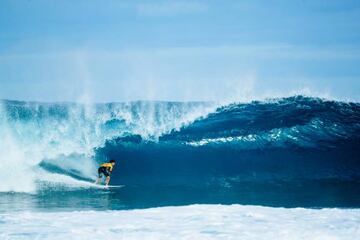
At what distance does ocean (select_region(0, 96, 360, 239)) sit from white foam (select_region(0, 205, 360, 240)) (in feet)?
0.06

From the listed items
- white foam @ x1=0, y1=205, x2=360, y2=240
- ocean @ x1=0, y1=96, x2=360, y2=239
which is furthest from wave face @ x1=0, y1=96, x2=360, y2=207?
white foam @ x1=0, y1=205, x2=360, y2=240

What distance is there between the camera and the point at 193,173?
44.0 ft

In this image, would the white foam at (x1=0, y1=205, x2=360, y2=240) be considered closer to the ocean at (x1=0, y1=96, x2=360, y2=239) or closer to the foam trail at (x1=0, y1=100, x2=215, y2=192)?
the ocean at (x1=0, y1=96, x2=360, y2=239)

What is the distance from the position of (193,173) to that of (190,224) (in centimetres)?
627

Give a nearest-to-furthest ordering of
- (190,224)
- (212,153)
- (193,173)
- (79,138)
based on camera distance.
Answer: (190,224)
(193,173)
(212,153)
(79,138)

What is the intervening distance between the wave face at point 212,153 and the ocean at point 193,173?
0.12 feet

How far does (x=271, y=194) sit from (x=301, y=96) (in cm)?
785

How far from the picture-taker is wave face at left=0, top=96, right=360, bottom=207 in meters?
10.9

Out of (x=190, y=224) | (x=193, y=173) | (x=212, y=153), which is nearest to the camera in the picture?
(x=190, y=224)

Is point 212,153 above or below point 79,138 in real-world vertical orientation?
below

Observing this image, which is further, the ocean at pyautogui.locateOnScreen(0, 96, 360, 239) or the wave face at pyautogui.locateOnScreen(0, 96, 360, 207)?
the wave face at pyautogui.locateOnScreen(0, 96, 360, 207)

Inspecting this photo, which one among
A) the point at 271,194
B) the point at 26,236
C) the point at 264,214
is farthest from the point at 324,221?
the point at 26,236

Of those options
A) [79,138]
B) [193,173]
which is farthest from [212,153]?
[79,138]

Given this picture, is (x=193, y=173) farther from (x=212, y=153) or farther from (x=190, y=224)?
(x=190, y=224)
